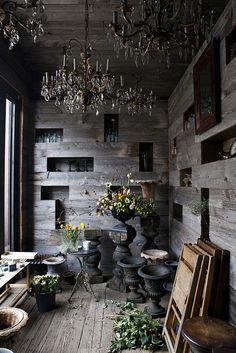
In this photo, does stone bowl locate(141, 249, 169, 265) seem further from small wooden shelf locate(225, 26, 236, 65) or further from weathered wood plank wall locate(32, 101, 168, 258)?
small wooden shelf locate(225, 26, 236, 65)

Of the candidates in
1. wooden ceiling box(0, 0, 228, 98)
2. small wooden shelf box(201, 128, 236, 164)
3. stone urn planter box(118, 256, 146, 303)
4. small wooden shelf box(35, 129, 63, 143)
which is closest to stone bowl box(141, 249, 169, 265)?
stone urn planter box(118, 256, 146, 303)

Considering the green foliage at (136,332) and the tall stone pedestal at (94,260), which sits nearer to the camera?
the green foliage at (136,332)

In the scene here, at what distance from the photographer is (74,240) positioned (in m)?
3.76

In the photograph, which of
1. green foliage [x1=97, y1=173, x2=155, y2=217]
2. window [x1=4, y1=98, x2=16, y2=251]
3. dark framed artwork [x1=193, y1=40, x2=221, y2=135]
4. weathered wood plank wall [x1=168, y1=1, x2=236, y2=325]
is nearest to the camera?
weathered wood plank wall [x1=168, y1=1, x2=236, y2=325]

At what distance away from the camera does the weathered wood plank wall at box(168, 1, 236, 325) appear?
2.23 m

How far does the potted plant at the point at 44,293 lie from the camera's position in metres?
3.24

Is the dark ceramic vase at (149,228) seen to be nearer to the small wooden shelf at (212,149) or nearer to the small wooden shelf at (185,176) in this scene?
the small wooden shelf at (185,176)

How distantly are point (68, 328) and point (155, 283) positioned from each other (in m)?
1.02

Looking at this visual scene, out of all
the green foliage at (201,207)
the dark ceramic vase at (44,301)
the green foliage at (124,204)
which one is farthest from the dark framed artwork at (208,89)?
the dark ceramic vase at (44,301)

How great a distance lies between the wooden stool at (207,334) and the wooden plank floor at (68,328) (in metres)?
0.71

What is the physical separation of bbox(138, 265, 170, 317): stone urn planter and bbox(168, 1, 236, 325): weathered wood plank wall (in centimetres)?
53

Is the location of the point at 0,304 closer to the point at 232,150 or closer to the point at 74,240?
the point at 74,240

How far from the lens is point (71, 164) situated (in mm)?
4961

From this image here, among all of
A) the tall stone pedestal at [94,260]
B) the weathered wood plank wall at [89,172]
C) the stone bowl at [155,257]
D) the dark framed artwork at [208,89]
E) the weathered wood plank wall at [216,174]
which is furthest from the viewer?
the weathered wood plank wall at [89,172]
